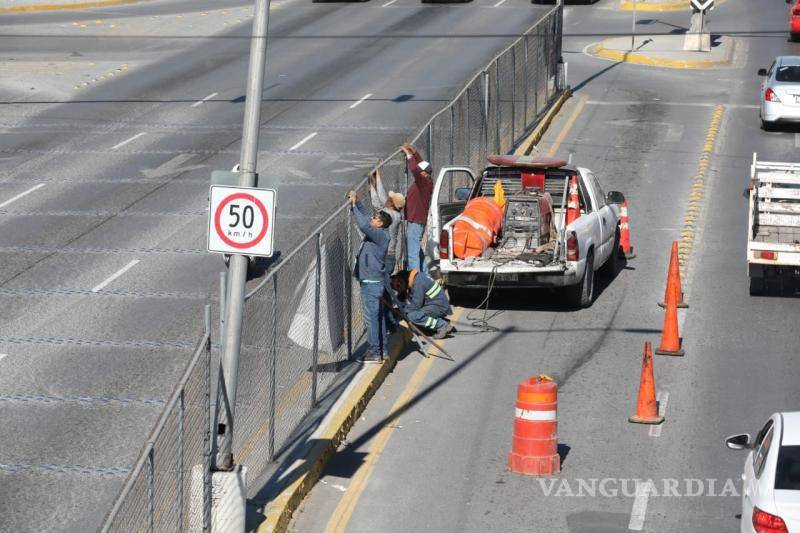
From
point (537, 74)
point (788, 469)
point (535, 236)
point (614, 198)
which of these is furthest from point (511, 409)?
point (537, 74)

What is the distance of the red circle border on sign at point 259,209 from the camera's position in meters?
11.8

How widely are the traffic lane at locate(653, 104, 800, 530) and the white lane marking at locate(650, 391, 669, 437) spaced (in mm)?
112

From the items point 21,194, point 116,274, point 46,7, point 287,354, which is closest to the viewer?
point 287,354

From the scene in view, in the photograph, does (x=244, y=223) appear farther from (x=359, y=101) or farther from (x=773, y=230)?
(x=359, y=101)

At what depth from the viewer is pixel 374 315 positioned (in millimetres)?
16438

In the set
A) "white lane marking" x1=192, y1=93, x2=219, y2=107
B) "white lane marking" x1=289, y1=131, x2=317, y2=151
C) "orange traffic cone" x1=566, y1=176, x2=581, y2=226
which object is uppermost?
"orange traffic cone" x1=566, y1=176, x2=581, y2=226

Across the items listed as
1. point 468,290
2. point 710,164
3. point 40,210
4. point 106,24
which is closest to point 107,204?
point 40,210

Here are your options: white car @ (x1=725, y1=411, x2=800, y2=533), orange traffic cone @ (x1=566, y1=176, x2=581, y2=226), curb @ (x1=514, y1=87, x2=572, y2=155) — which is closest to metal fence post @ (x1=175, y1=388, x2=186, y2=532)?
white car @ (x1=725, y1=411, x2=800, y2=533)

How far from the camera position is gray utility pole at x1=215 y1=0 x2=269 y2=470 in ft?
37.9

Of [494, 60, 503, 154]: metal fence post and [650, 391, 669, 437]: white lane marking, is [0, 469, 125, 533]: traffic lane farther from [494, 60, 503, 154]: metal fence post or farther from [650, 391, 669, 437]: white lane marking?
[494, 60, 503, 154]: metal fence post

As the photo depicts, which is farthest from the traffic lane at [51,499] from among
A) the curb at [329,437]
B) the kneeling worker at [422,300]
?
the kneeling worker at [422,300]

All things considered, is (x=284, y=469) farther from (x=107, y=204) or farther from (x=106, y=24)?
(x=106, y=24)

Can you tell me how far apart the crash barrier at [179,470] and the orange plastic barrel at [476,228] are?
22.4 feet

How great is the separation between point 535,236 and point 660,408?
15.0ft
